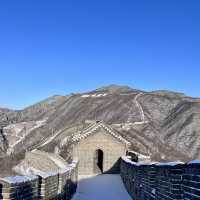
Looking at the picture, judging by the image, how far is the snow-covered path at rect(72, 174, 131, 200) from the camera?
1051 inches

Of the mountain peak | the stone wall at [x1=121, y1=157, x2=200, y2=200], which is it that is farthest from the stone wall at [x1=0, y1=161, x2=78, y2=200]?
the mountain peak

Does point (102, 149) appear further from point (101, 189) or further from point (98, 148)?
point (101, 189)

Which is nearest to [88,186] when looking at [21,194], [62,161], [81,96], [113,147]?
[113,147]

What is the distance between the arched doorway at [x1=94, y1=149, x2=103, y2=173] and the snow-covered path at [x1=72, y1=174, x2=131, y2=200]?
5394 mm

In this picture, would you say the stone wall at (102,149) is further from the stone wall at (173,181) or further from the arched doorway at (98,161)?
the stone wall at (173,181)

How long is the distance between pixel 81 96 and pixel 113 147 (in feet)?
332

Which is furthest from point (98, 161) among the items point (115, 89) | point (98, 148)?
point (115, 89)

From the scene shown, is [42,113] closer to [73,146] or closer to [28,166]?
[28,166]

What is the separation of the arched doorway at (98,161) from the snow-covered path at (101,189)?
5.39 meters

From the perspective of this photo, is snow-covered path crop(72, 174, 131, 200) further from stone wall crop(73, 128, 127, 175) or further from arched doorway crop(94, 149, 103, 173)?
arched doorway crop(94, 149, 103, 173)

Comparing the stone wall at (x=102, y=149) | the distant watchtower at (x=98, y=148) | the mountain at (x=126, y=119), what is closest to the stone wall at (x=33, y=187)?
the stone wall at (x=102, y=149)

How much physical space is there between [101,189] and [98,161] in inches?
551

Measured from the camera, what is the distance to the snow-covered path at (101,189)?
26705 mm

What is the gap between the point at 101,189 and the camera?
3027cm
